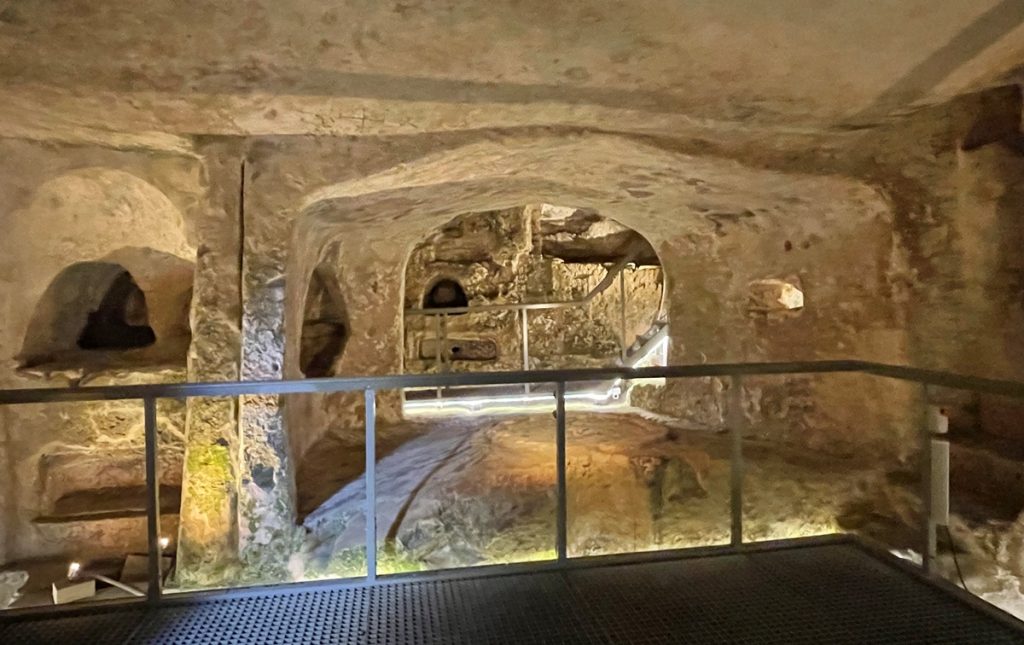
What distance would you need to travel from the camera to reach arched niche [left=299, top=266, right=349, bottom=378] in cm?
639

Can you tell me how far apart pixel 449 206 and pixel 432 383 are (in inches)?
144

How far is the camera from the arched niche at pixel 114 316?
5363 mm

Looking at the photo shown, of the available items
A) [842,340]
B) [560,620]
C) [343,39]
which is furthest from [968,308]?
[343,39]

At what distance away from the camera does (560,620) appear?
2.04 meters

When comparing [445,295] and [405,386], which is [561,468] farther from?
[445,295]

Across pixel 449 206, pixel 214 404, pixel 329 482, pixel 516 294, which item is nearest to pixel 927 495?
pixel 214 404

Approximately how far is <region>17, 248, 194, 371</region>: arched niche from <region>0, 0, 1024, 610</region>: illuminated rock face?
0.10 ft

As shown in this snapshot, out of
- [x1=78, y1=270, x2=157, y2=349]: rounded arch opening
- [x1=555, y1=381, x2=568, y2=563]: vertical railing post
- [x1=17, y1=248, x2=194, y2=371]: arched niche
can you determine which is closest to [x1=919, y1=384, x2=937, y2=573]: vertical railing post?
[x1=555, y1=381, x2=568, y2=563]: vertical railing post

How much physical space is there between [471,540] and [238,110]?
2725mm

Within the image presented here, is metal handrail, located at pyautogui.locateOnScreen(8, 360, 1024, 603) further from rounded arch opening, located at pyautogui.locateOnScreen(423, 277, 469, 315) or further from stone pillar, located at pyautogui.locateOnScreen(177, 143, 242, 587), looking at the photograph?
rounded arch opening, located at pyautogui.locateOnScreen(423, 277, 469, 315)

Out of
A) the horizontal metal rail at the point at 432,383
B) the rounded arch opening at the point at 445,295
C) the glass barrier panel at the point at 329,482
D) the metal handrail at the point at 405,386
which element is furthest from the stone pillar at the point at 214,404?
the rounded arch opening at the point at 445,295

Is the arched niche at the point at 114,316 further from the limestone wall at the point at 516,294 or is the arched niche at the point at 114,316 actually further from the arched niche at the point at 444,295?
the arched niche at the point at 444,295

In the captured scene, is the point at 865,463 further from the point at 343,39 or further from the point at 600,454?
the point at 343,39

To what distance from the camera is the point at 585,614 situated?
6.79 feet
